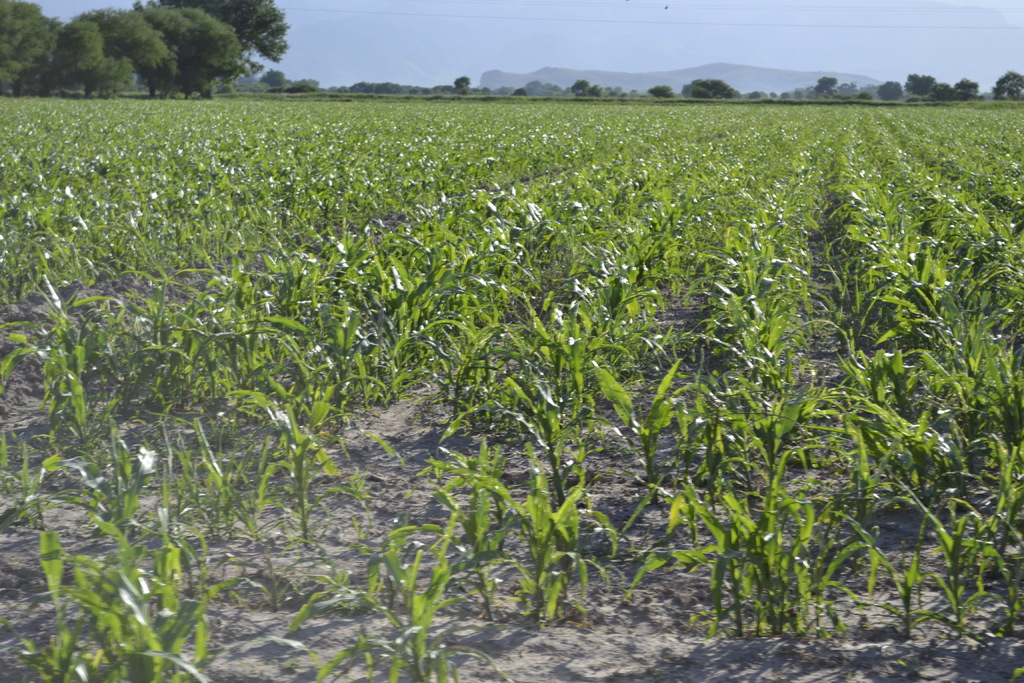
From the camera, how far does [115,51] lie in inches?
2183

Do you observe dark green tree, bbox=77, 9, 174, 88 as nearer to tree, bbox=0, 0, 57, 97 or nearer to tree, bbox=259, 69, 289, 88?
tree, bbox=0, 0, 57, 97

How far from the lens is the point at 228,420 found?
352cm

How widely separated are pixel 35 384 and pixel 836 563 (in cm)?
364

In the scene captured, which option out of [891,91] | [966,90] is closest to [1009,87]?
[966,90]

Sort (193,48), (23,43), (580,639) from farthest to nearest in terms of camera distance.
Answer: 1. (193,48)
2. (23,43)
3. (580,639)

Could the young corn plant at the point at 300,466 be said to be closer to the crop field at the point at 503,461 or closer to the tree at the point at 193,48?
the crop field at the point at 503,461

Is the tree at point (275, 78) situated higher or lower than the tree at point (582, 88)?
higher

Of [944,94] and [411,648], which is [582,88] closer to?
[944,94]

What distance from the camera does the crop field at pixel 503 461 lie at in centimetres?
204

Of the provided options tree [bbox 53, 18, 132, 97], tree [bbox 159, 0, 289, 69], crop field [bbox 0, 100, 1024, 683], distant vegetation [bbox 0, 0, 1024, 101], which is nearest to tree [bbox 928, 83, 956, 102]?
distant vegetation [bbox 0, 0, 1024, 101]

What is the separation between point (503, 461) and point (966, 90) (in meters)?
88.2

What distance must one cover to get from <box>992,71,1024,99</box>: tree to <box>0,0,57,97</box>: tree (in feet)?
277

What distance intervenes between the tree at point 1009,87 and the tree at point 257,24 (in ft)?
227

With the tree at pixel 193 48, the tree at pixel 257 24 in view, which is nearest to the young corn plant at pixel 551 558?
the tree at pixel 193 48
